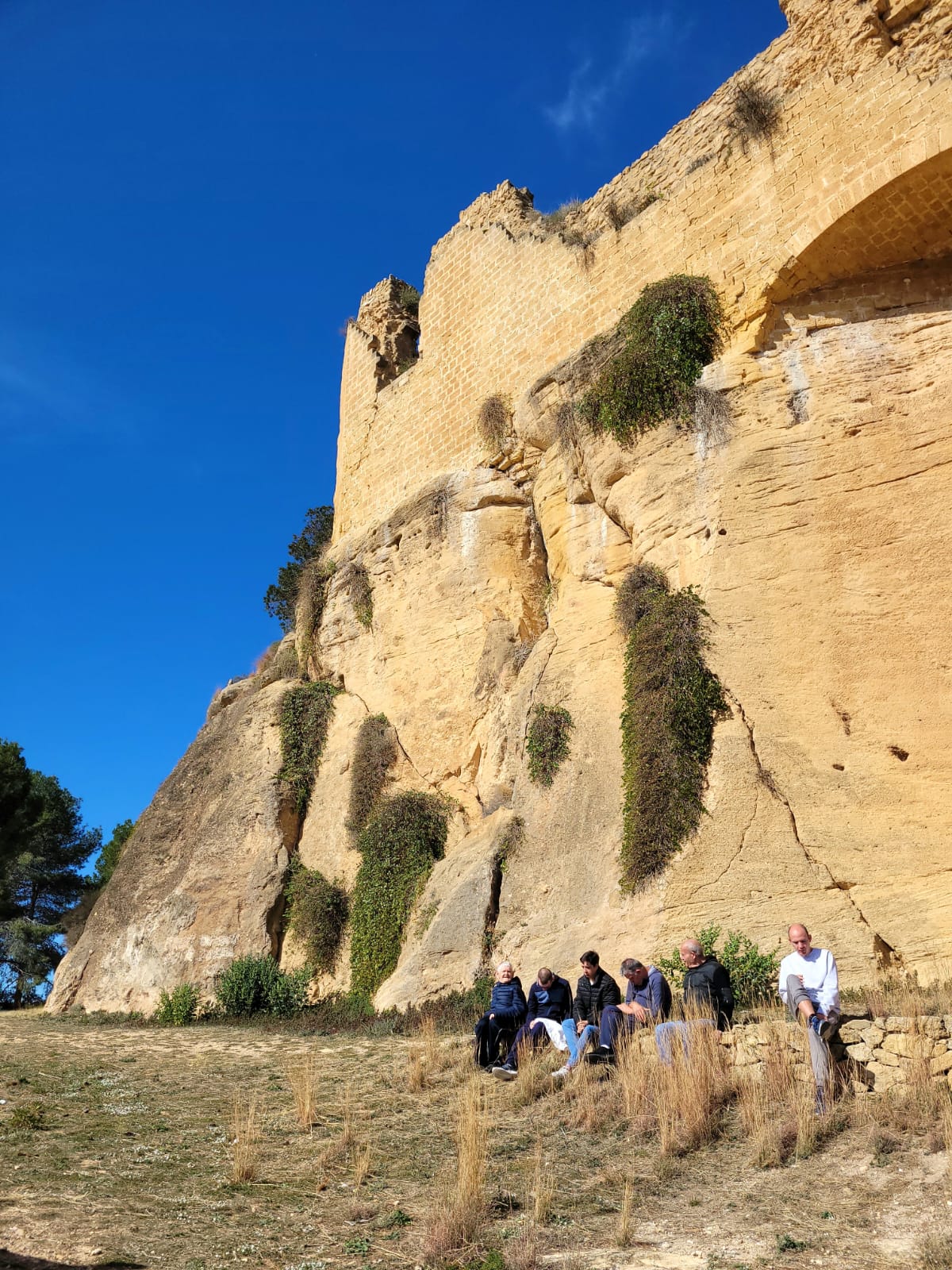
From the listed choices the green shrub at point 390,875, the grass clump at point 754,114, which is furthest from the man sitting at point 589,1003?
the grass clump at point 754,114

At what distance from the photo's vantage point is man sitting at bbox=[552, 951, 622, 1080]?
734 cm

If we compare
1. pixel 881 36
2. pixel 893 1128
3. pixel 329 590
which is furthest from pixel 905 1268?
pixel 329 590

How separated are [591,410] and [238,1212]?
32.5 feet

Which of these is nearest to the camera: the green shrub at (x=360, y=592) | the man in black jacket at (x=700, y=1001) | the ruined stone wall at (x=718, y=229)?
the man in black jacket at (x=700, y=1001)

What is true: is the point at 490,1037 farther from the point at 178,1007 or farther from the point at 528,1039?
the point at 178,1007

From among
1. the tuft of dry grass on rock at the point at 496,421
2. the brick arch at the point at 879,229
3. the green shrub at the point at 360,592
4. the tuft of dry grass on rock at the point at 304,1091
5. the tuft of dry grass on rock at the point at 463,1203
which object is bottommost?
the tuft of dry grass on rock at the point at 463,1203

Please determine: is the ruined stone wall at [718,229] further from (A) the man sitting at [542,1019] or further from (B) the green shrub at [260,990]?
(B) the green shrub at [260,990]

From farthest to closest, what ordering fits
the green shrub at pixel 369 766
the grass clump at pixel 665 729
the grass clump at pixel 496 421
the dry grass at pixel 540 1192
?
the grass clump at pixel 496 421 → the green shrub at pixel 369 766 → the grass clump at pixel 665 729 → the dry grass at pixel 540 1192

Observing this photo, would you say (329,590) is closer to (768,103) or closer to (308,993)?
(308,993)

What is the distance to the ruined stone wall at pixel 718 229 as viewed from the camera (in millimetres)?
10492

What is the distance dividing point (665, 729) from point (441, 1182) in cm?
537

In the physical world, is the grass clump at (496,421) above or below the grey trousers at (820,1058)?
above

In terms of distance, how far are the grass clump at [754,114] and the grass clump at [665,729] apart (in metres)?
5.77

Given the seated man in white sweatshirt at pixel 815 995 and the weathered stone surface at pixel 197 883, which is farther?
the weathered stone surface at pixel 197 883
